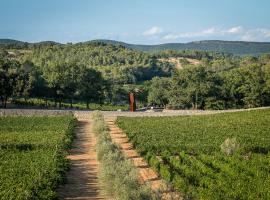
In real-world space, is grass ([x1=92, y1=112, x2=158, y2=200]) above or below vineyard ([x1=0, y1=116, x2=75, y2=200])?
above

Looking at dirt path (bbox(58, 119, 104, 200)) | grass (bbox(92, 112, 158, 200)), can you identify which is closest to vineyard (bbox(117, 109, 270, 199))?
grass (bbox(92, 112, 158, 200))

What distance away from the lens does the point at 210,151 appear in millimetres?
37562

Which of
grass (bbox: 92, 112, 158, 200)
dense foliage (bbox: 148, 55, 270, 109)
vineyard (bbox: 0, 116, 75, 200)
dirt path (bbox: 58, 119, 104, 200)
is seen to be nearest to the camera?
grass (bbox: 92, 112, 158, 200)

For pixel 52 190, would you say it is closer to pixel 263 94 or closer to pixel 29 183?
pixel 29 183

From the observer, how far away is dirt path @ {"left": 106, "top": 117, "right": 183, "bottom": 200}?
2276cm

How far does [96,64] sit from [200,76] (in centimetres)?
9451

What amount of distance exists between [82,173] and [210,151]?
40.2ft

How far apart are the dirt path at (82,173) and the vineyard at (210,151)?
13.0 feet

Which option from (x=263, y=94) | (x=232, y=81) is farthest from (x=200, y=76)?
(x=263, y=94)

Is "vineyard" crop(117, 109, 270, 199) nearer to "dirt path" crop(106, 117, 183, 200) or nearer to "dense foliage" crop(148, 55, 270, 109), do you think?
"dirt path" crop(106, 117, 183, 200)

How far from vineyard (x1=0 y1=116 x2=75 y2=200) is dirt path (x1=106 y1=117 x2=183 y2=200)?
16.0 feet

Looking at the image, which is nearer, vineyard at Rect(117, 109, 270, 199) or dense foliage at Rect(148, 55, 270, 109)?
vineyard at Rect(117, 109, 270, 199)

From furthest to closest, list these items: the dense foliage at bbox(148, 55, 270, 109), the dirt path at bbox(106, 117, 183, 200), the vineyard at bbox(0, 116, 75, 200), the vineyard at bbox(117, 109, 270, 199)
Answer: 1. the dense foliage at bbox(148, 55, 270, 109)
2. the vineyard at bbox(117, 109, 270, 199)
3. the dirt path at bbox(106, 117, 183, 200)
4. the vineyard at bbox(0, 116, 75, 200)

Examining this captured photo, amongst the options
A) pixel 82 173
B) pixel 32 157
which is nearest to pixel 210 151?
pixel 82 173
